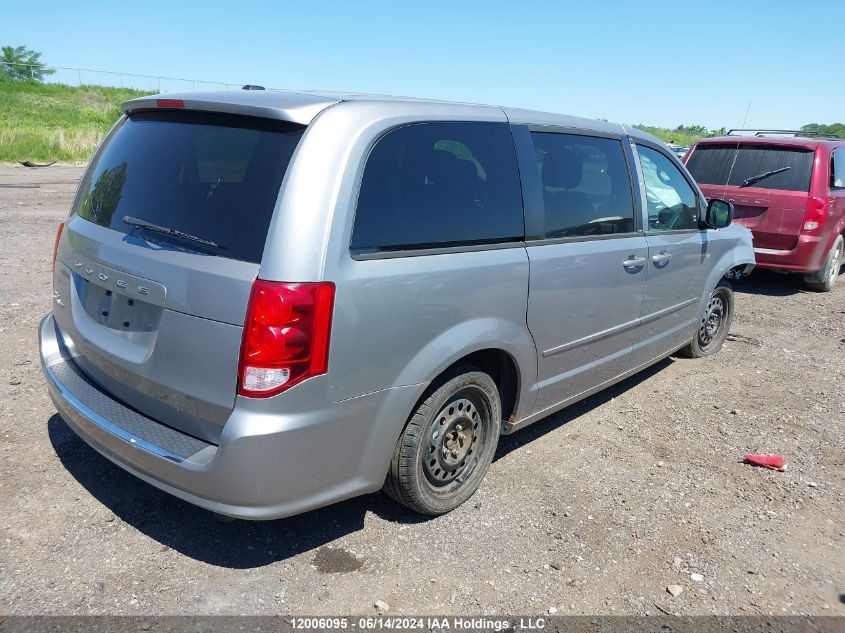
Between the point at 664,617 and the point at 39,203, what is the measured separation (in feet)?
45.0

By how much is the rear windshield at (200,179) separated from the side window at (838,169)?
8.07 meters

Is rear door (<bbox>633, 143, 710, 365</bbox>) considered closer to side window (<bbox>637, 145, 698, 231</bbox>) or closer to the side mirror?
side window (<bbox>637, 145, 698, 231</bbox>)

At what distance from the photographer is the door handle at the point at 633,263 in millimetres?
4246

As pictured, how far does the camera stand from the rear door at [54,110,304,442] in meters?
2.57

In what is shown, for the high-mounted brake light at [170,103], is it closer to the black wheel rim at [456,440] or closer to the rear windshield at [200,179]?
the rear windshield at [200,179]

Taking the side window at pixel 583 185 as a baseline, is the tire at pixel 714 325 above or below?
below

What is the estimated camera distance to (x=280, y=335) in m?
2.50

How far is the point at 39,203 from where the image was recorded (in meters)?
13.2

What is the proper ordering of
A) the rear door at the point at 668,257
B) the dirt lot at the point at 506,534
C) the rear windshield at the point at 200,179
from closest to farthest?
the rear windshield at the point at 200,179 < the dirt lot at the point at 506,534 < the rear door at the point at 668,257

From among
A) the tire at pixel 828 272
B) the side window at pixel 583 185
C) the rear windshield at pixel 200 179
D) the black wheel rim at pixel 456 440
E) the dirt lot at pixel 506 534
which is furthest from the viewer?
the tire at pixel 828 272

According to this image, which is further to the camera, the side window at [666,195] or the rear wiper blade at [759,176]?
the rear wiper blade at [759,176]

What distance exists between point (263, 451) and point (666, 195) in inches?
140

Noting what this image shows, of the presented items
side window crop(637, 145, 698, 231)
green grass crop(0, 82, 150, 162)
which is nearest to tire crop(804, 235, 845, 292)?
Answer: side window crop(637, 145, 698, 231)

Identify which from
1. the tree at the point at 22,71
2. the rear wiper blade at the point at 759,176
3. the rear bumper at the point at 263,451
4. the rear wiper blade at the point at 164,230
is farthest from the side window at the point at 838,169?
the tree at the point at 22,71
